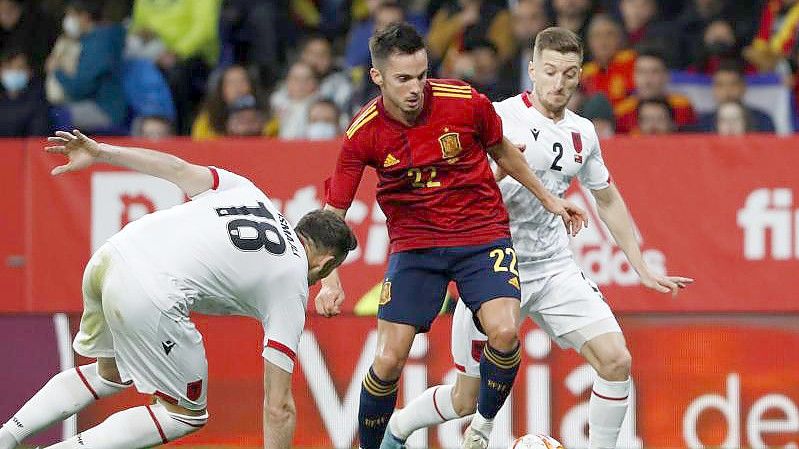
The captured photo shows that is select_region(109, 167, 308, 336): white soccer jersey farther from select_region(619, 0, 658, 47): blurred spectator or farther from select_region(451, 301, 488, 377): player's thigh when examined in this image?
select_region(619, 0, 658, 47): blurred spectator

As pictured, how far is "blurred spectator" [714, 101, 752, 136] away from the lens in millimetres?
12852

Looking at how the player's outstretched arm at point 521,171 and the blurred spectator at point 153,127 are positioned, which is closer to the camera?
the player's outstretched arm at point 521,171

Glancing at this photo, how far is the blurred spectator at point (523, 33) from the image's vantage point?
45.9ft

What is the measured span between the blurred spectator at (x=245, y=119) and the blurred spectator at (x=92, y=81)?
113cm

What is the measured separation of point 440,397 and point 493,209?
122cm

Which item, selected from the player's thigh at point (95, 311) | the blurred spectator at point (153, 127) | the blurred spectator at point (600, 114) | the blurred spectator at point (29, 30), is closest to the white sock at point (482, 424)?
the player's thigh at point (95, 311)

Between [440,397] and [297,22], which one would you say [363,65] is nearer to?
[297,22]

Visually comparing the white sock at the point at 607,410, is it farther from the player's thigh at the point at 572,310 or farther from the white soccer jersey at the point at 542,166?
the white soccer jersey at the point at 542,166

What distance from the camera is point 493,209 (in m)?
7.95

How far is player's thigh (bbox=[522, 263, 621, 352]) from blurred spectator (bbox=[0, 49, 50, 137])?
22.4ft

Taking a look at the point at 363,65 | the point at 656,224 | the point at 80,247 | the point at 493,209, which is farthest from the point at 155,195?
the point at 493,209

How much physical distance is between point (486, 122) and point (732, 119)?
5563 millimetres

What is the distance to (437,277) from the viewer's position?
7.94 meters

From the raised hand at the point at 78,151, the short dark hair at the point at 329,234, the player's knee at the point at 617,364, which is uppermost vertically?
the raised hand at the point at 78,151
